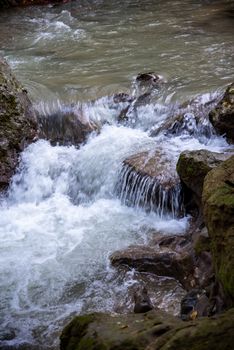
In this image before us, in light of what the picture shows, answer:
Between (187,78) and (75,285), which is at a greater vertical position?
(187,78)

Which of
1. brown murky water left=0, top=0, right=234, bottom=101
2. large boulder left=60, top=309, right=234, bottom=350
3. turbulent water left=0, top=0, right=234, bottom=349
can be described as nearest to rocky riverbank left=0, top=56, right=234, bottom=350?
large boulder left=60, top=309, right=234, bottom=350

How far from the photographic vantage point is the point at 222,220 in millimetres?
3713

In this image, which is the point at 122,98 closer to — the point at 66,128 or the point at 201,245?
the point at 66,128

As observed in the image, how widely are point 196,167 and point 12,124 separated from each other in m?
3.49

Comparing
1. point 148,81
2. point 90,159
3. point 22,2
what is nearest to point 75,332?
point 90,159

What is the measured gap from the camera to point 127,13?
567 inches

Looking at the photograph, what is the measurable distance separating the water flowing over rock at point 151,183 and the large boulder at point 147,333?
2.94 metres

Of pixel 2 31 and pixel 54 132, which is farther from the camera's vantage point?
pixel 2 31

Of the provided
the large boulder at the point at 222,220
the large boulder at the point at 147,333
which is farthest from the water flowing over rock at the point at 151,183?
the large boulder at the point at 147,333

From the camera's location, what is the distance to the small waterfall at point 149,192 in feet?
21.1

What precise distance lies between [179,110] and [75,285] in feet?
12.2

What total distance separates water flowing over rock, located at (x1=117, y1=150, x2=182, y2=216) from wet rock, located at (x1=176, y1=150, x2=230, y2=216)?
302mm

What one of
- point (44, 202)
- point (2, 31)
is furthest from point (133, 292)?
point (2, 31)

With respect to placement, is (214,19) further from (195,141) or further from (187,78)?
(195,141)
